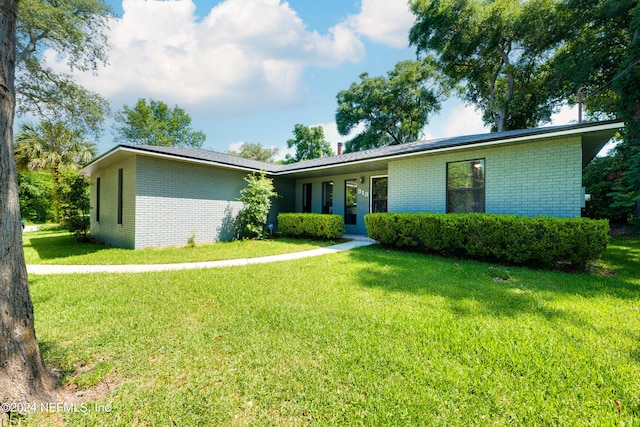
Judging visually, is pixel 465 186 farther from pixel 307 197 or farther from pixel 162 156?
pixel 162 156

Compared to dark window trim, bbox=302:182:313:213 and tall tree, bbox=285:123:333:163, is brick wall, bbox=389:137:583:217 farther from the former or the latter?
tall tree, bbox=285:123:333:163

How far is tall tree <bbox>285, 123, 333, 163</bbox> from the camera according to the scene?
2958cm

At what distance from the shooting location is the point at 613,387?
6.88 ft

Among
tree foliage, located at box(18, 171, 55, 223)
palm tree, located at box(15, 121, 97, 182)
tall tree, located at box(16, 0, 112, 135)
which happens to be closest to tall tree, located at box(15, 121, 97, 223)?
palm tree, located at box(15, 121, 97, 182)

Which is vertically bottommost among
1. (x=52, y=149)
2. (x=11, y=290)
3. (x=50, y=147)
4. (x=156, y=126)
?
(x=11, y=290)

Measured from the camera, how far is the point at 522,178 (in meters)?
7.05

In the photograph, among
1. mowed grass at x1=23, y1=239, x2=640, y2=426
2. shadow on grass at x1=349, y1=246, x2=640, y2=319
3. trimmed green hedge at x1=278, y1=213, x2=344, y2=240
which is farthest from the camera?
trimmed green hedge at x1=278, y1=213, x2=344, y2=240

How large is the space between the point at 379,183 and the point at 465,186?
4.08 metres

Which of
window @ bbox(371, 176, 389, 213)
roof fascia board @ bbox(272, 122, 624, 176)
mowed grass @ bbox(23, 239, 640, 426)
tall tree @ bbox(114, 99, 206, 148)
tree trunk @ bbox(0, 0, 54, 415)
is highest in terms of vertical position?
tall tree @ bbox(114, 99, 206, 148)

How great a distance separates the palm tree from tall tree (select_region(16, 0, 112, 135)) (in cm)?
156

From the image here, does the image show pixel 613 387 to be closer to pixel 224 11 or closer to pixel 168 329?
pixel 168 329

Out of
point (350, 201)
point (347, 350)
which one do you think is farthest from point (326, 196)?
point (347, 350)

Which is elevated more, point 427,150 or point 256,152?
point 256,152

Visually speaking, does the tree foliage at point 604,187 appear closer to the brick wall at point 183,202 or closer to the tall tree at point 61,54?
the brick wall at point 183,202
